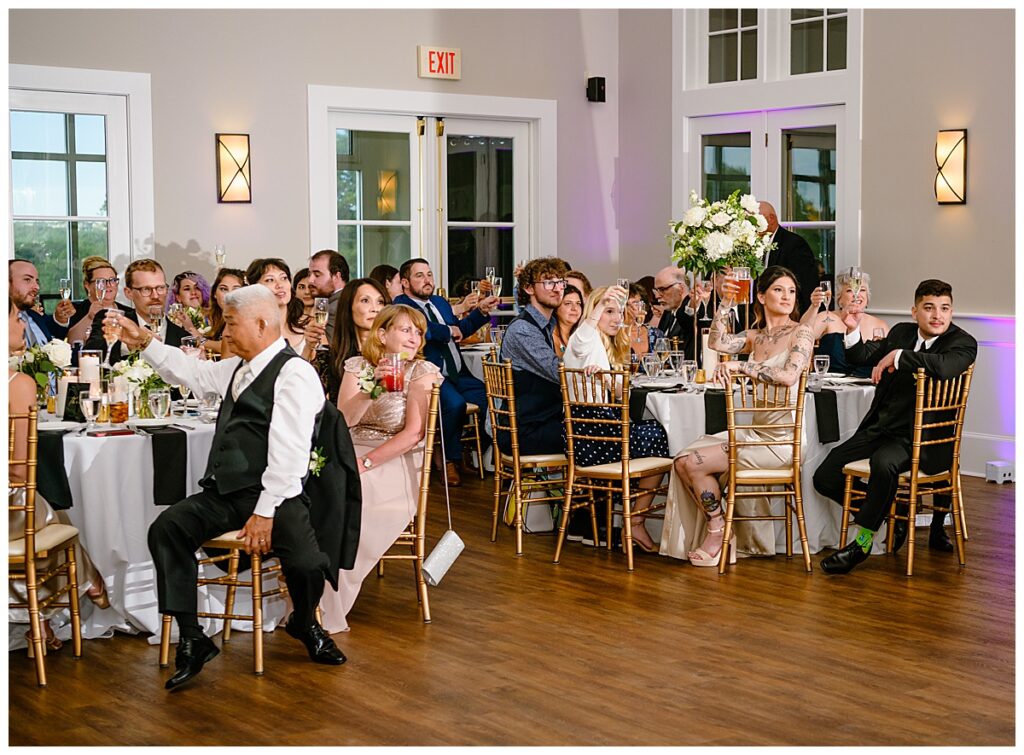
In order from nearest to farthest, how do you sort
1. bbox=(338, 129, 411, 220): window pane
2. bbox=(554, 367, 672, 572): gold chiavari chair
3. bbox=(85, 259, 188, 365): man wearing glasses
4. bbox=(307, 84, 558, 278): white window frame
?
bbox=(554, 367, 672, 572): gold chiavari chair → bbox=(85, 259, 188, 365): man wearing glasses → bbox=(307, 84, 558, 278): white window frame → bbox=(338, 129, 411, 220): window pane

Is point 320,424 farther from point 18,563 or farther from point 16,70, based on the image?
point 16,70

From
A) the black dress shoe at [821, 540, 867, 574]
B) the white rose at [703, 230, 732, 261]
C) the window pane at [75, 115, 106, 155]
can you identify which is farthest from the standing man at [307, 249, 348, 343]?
the black dress shoe at [821, 540, 867, 574]

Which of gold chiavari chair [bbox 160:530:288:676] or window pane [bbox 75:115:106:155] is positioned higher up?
window pane [bbox 75:115:106:155]

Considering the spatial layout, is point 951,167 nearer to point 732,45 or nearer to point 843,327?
point 843,327

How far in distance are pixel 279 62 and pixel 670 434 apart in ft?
15.8

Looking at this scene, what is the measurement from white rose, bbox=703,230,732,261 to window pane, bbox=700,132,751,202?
3.63 meters

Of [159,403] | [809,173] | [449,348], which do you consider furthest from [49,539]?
[809,173]

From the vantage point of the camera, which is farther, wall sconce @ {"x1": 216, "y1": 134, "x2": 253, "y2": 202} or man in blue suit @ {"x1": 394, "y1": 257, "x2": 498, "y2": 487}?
wall sconce @ {"x1": 216, "y1": 134, "x2": 253, "y2": 202}

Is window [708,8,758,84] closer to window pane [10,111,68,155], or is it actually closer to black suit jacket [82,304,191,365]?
window pane [10,111,68,155]

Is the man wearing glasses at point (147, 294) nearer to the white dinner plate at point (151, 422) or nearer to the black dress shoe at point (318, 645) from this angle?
the white dinner plate at point (151, 422)

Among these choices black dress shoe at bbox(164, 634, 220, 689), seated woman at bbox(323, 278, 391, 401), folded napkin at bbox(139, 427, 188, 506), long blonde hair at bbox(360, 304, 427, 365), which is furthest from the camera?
seated woman at bbox(323, 278, 391, 401)

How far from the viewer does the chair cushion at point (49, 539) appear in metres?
4.58

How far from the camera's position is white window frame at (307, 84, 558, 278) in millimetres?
9984

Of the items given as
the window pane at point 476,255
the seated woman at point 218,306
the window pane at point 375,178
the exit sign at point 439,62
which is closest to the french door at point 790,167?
the window pane at point 476,255
